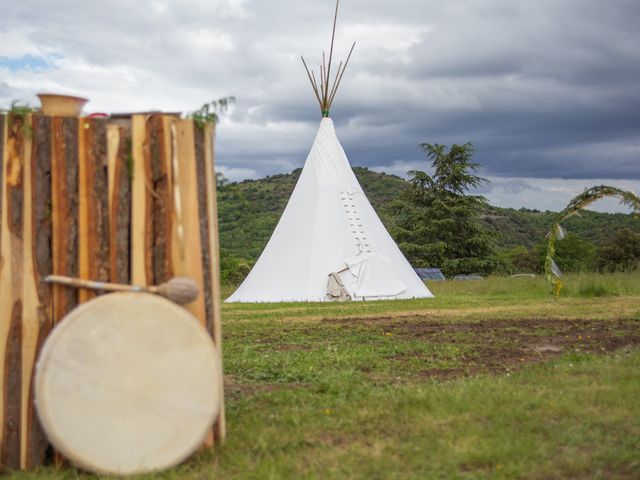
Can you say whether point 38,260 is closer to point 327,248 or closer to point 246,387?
point 246,387

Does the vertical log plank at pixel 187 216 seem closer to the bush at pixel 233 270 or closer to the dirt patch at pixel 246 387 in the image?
the dirt patch at pixel 246 387

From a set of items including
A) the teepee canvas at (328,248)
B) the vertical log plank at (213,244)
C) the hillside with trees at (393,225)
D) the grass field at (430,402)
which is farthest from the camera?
the hillside with trees at (393,225)

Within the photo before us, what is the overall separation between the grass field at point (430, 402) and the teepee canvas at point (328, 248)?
5270mm

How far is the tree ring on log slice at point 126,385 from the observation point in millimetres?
3303

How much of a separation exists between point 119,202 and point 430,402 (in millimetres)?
2040

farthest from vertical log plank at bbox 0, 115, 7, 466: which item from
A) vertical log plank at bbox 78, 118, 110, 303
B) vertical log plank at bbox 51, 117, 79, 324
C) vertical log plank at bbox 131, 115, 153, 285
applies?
vertical log plank at bbox 131, 115, 153, 285

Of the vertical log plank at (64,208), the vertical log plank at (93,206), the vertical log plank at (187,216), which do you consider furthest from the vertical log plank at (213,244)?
the vertical log plank at (64,208)

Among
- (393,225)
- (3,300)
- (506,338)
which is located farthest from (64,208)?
(393,225)

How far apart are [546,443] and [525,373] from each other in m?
1.76

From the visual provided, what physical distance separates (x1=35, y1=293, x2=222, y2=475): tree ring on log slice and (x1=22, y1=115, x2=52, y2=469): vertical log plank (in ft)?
1.00

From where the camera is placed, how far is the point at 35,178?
12.0 ft

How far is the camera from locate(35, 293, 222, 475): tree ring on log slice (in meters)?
3.30

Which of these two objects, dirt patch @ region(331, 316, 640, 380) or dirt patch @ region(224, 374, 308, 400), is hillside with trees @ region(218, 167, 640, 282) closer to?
dirt patch @ region(331, 316, 640, 380)

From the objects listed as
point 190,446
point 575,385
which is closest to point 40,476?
point 190,446
